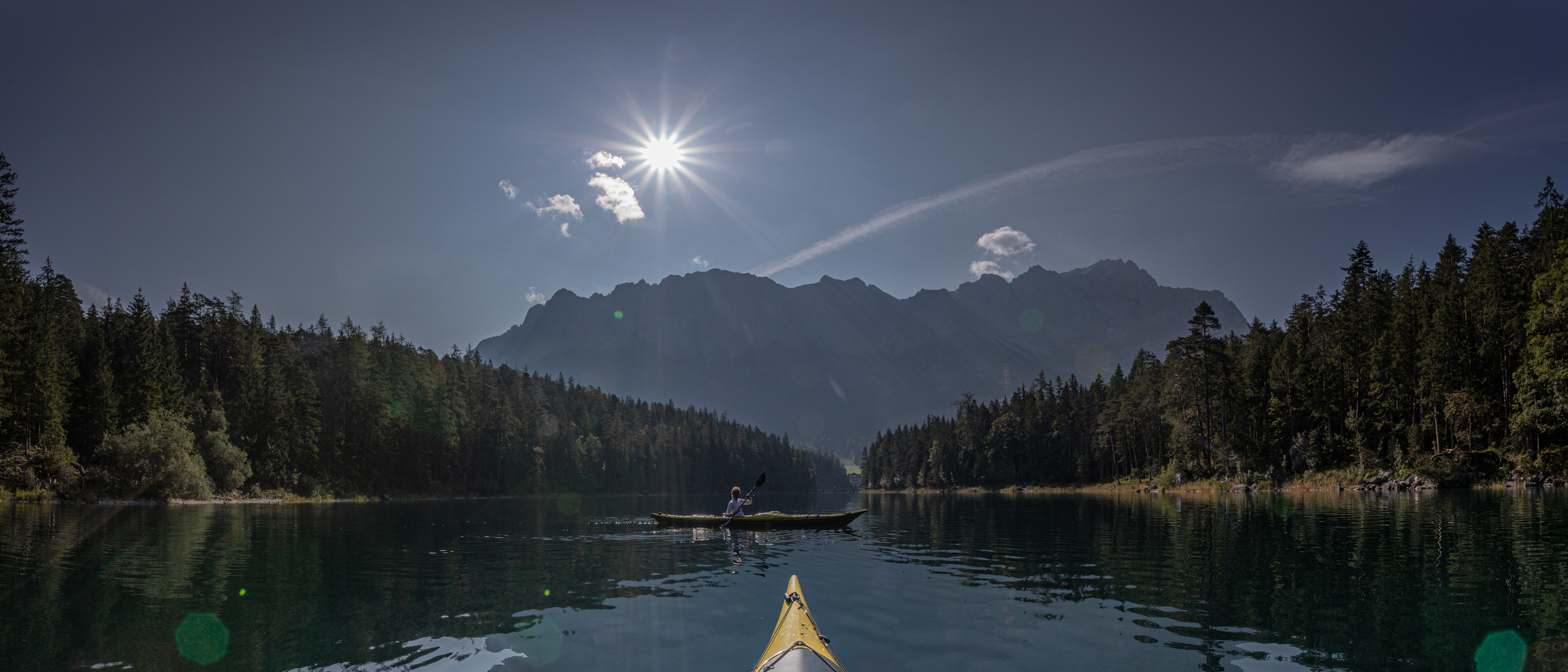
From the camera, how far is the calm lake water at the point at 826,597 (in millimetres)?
11156

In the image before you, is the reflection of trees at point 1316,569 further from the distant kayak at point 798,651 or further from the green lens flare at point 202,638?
the green lens flare at point 202,638

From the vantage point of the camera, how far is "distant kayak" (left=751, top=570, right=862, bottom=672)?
824 cm

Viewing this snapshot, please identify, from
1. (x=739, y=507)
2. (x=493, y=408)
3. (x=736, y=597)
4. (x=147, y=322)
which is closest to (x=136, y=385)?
(x=147, y=322)

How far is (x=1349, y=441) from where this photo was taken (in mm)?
65625

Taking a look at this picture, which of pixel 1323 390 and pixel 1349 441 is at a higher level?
pixel 1323 390

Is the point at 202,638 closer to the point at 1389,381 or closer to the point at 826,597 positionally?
the point at 826,597

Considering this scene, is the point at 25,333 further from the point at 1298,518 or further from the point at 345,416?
the point at 1298,518

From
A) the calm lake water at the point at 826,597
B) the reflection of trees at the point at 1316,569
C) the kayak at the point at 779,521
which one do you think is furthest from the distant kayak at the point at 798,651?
the kayak at the point at 779,521

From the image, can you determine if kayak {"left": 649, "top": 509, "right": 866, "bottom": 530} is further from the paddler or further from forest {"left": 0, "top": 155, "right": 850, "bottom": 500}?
forest {"left": 0, "top": 155, "right": 850, "bottom": 500}

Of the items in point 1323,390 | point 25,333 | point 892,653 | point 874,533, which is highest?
point 25,333

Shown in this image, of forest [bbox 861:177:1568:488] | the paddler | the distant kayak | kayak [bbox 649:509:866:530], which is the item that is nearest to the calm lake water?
the distant kayak

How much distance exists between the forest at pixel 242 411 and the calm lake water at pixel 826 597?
3770cm

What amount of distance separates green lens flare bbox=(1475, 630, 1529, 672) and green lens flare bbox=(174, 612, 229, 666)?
18.7 metres

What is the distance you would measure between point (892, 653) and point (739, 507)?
2612 centimetres
